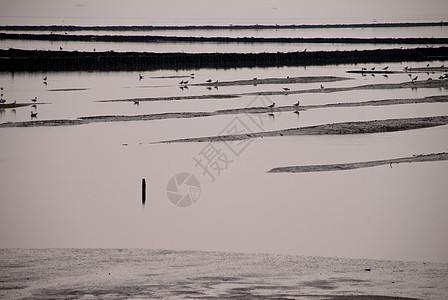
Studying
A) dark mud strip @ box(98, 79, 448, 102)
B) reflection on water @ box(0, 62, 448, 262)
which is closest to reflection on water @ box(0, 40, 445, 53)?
dark mud strip @ box(98, 79, 448, 102)

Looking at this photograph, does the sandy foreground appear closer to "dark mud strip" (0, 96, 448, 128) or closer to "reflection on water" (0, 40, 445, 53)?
"dark mud strip" (0, 96, 448, 128)

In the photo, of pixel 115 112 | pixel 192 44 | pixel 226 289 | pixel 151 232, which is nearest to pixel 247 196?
pixel 151 232

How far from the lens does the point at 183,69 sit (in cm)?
7756

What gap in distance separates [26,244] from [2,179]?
9.15m

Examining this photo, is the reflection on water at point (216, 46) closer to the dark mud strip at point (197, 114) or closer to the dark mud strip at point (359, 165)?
the dark mud strip at point (197, 114)

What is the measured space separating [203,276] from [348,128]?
930 inches

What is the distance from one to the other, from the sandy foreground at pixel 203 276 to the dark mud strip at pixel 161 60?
192ft

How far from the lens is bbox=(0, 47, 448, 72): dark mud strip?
7671 centimetres

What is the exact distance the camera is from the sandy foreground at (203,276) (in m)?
14.9

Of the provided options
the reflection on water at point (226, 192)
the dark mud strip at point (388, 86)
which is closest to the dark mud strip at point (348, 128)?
the reflection on water at point (226, 192)

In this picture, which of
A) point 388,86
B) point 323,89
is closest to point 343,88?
point 323,89

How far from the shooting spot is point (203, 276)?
1617 centimetres

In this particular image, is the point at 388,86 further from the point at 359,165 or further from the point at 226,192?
the point at 226,192

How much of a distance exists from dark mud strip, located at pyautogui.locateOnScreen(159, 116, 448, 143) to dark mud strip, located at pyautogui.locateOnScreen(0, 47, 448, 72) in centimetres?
3973
